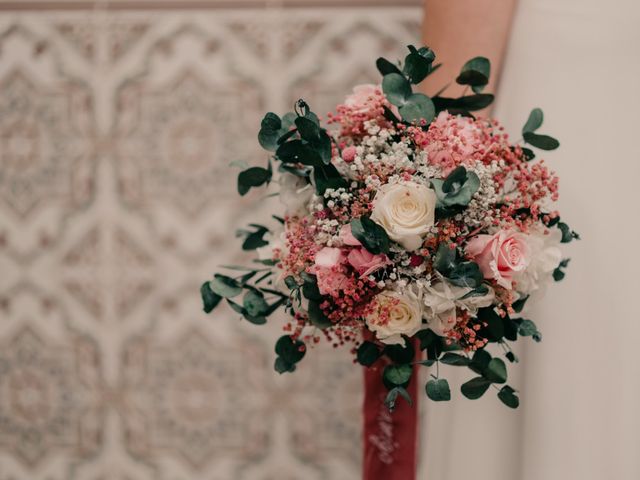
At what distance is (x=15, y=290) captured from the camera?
1199mm

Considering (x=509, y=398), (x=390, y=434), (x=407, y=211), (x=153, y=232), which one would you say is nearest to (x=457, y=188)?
(x=407, y=211)

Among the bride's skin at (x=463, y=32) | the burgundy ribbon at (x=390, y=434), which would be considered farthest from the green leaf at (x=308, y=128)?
the burgundy ribbon at (x=390, y=434)

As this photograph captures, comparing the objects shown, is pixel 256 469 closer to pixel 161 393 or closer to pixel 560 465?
pixel 161 393

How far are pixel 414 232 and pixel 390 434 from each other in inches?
17.4

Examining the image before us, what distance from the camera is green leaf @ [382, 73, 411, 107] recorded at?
24.5 inches

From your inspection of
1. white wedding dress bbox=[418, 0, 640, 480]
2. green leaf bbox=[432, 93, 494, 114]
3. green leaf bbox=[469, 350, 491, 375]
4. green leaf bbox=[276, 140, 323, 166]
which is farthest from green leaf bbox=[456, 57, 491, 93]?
green leaf bbox=[469, 350, 491, 375]

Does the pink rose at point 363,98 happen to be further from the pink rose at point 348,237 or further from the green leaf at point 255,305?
the green leaf at point 255,305

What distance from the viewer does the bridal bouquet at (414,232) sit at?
1.90 feet

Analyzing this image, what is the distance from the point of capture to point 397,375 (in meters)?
0.64

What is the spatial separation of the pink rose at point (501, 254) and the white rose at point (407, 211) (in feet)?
0.23

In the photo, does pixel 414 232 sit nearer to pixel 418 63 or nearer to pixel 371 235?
pixel 371 235

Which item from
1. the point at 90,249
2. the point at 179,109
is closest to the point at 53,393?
the point at 90,249

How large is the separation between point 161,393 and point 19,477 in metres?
0.40

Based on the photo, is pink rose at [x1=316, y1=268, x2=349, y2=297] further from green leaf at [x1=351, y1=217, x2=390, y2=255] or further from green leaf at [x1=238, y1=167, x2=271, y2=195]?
green leaf at [x1=238, y1=167, x2=271, y2=195]
